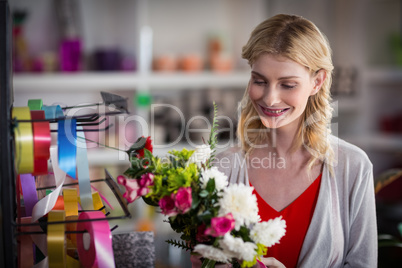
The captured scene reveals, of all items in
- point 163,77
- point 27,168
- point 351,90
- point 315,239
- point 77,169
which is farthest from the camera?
point 351,90

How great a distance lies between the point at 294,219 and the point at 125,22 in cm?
221

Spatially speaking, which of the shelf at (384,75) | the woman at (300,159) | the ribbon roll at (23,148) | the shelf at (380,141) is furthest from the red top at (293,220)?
the shelf at (384,75)

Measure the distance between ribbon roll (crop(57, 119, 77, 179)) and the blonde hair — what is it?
52cm

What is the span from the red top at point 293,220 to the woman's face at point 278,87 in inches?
9.5

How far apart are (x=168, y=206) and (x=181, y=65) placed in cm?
246

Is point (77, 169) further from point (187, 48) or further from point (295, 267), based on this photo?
point (187, 48)

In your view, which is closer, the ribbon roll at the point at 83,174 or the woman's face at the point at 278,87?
the ribbon roll at the point at 83,174

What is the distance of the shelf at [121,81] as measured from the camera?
2.83 metres

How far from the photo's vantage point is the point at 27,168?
0.81 m

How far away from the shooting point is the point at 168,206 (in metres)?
0.86

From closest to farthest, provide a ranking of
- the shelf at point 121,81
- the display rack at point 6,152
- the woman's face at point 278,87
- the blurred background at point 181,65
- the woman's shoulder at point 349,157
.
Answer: the display rack at point 6,152 < the woman's face at point 278,87 < the woman's shoulder at point 349,157 < the shelf at point 121,81 < the blurred background at point 181,65

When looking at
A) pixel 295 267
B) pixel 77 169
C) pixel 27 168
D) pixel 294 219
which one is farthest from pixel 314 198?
pixel 27 168

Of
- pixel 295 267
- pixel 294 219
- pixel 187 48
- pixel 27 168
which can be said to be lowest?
pixel 295 267

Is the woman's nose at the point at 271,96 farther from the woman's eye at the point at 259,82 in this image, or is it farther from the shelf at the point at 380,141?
the shelf at the point at 380,141
